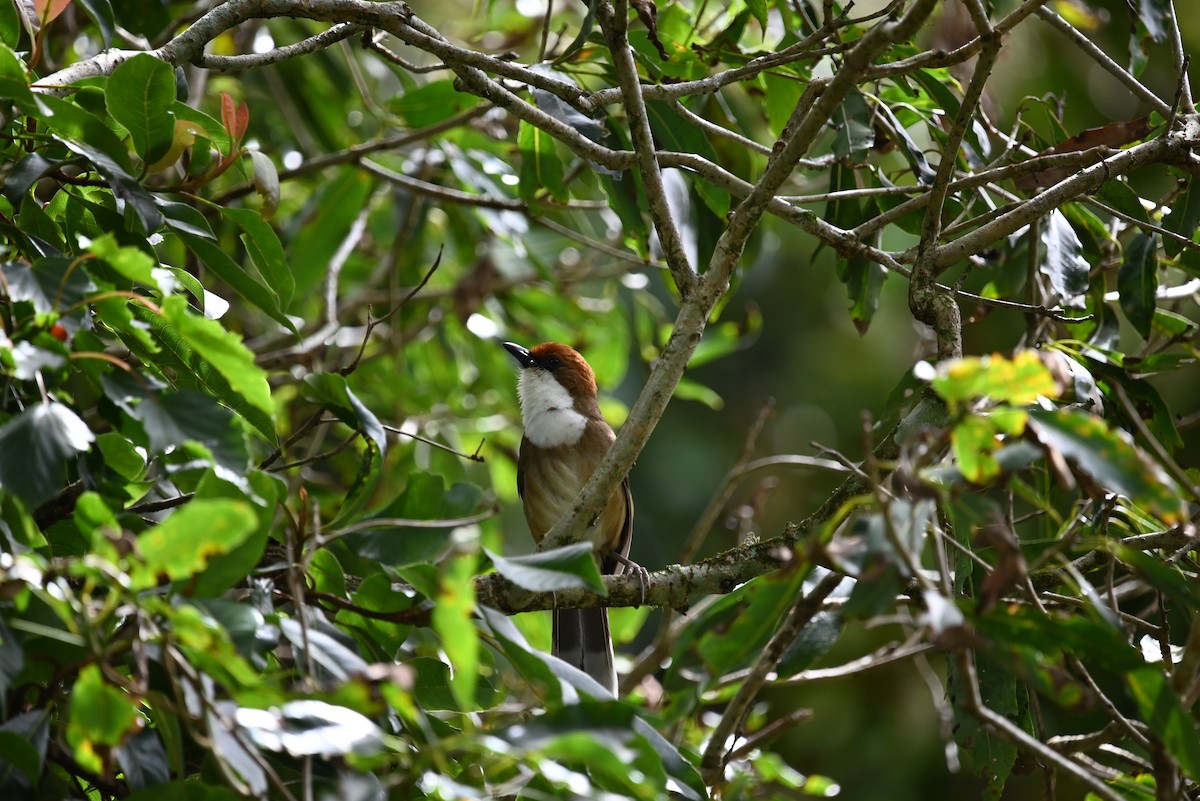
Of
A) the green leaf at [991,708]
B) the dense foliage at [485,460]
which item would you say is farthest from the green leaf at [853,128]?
the green leaf at [991,708]

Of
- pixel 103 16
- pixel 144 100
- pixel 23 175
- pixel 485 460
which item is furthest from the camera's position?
pixel 485 460

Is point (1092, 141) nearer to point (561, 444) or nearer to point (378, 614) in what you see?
point (378, 614)

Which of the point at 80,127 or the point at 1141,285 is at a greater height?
the point at 80,127

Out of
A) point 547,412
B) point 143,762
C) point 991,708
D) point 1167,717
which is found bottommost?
point 991,708

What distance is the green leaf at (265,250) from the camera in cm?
256

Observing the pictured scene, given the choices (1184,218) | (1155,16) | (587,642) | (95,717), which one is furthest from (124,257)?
(587,642)

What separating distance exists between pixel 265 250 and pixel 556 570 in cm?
121

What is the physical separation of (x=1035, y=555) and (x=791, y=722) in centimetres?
96

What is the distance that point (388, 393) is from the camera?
5.24 meters

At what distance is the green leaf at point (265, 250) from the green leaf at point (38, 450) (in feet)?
2.99

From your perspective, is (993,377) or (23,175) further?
(23,175)

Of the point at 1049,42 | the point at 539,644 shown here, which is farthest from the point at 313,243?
the point at 1049,42

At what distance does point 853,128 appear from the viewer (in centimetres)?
313

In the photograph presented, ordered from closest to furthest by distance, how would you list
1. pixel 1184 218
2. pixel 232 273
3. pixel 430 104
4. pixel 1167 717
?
pixel 1167 717, pixel 232 273, pixel 1184 218, pixel 430 104
